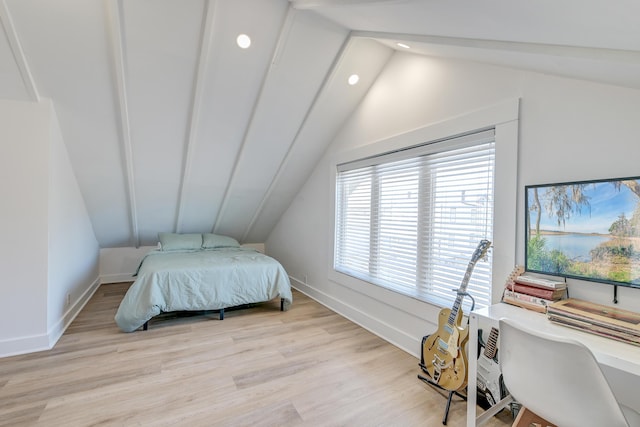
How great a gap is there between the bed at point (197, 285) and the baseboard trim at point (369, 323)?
1.72 feet

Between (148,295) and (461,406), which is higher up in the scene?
(148,295)

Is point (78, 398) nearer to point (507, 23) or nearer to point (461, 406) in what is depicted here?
point (461, 406)

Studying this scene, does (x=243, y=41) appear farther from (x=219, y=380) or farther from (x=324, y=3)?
(x=219, y=380)

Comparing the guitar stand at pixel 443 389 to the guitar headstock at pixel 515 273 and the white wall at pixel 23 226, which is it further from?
the white wall at pixel 23 226

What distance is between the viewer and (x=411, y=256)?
2613 mm

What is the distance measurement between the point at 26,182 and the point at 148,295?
1.40 meters

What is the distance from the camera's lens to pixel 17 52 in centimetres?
216

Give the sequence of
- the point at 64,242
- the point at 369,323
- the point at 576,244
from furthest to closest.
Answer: the point at 369,323 < the point at 64,242 < the point at 576,244

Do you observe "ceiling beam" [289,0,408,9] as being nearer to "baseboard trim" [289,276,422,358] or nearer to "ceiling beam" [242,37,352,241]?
"ceiling beam" [242,37,352,241]

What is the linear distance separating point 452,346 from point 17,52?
3.82m

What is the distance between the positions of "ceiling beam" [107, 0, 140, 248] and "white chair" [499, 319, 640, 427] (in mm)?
3063

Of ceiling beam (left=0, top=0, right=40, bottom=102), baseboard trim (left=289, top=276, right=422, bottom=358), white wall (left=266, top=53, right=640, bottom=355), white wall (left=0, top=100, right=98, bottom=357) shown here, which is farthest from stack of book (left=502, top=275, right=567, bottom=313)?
ceiling beam (left=0, top=0, right=40, bottom=102)

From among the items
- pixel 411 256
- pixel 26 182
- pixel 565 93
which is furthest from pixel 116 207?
pixel 565 93

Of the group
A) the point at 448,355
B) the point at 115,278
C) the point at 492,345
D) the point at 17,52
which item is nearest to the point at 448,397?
the point at 448,355
